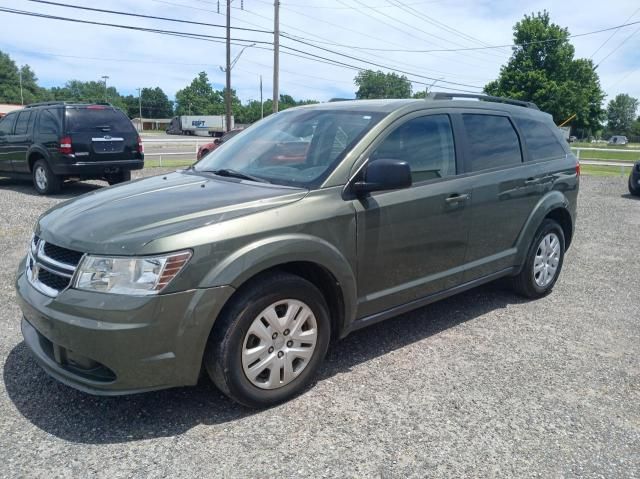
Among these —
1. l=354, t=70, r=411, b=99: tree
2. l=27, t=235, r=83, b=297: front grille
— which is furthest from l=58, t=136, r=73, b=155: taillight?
l=354, t=70, r=411, b=99: tree

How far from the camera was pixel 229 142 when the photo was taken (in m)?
4.38

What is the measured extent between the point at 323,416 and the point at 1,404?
1.82 m

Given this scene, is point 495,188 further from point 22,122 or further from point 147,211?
point 22,122

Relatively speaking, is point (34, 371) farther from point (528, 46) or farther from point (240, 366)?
point (528, 46)

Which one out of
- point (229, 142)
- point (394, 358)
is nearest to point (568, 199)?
point (394, 358)

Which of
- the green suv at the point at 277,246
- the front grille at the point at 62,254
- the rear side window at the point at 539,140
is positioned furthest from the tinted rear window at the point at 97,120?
the rear side window at the point at 539,140

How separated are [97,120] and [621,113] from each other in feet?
458

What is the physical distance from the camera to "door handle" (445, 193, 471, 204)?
12.6ft

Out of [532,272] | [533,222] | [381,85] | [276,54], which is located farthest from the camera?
[381,85]

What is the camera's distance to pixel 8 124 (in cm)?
1184

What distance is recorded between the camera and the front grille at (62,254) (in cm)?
273

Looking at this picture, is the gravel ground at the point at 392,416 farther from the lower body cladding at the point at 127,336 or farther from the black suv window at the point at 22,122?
the black suv window at the point at 22,122

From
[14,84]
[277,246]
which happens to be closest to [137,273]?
[277,246]

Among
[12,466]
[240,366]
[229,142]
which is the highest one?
[229,142]
